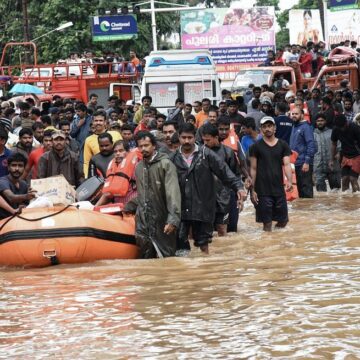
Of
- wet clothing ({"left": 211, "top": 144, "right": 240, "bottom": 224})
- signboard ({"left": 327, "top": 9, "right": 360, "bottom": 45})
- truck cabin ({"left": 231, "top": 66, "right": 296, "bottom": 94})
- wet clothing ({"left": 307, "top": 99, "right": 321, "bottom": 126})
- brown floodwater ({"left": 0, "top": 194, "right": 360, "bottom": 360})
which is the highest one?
signboard ({"left": 327, "top": 9, "right": 360, "bottom": 45})

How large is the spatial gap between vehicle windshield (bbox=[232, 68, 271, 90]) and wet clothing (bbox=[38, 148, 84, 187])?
17.3 m

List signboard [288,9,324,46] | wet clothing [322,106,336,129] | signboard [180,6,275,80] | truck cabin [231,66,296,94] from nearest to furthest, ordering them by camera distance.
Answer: wet clothing [322,106,336,129] < truck cabin [231,66,296,94] < signboard [180,6,275,80] < signboard [288,9,324,46]

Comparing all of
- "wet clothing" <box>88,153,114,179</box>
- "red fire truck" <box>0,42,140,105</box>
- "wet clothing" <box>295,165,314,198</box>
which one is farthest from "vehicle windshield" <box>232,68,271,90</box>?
"wet clothing" <box>88,153,114,179</box>

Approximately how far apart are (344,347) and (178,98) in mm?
17162

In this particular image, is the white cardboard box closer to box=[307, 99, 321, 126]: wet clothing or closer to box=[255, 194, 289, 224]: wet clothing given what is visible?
box=[255, 194, 289, 224]: wet clothing

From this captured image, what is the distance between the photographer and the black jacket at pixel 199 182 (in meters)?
11.9

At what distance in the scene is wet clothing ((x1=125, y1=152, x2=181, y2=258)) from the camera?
1146cm

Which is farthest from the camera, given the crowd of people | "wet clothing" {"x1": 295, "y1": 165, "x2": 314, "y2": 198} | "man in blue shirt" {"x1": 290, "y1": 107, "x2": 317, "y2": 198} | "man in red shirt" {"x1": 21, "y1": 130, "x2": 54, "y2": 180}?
"wet clothing" {"x1": 295, "y1": 165, "x2": 314, "y2": 198}

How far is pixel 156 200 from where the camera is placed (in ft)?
38.1

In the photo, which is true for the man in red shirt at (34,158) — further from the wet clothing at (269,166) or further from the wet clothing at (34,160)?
the wet clothing at (269,166)

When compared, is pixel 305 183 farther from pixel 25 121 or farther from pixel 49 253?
pixel 49 253

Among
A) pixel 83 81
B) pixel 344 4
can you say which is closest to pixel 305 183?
pixel 83 81

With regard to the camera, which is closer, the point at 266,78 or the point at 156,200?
the point at 156,200

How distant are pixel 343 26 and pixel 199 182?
43.1m
